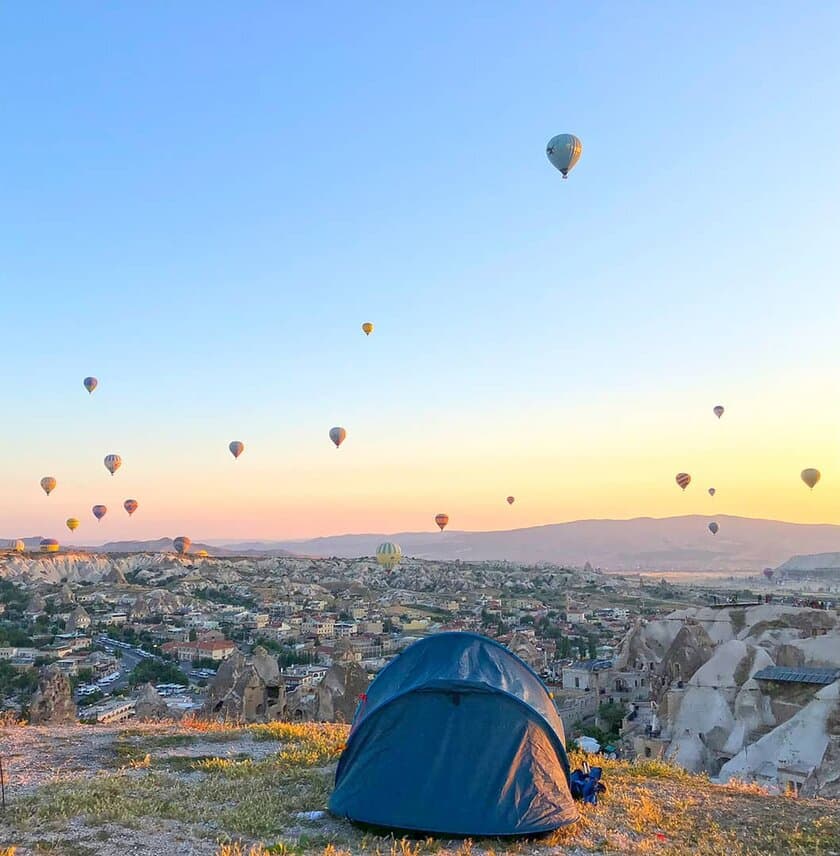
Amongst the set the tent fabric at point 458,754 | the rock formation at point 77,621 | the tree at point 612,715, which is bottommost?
the rock formation at point 77,621

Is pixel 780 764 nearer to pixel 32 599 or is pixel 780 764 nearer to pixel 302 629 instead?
pixel 302 629

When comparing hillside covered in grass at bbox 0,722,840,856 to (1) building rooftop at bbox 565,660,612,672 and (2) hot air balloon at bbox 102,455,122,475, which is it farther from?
(2) hot air balloon at bbox 102,455,122,475

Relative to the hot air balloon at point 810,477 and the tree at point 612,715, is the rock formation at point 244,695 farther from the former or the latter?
the hot air balloon at point 810,477

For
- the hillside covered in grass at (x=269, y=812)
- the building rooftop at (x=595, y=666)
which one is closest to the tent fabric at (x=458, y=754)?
the hillside covered in grass at (x=269, y=812)

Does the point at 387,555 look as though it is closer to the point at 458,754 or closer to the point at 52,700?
the point at 52,700

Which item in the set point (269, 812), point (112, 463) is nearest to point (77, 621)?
point (112, 463)

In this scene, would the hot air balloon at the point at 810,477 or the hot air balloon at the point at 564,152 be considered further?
the hot air balloon at the point at 810,477

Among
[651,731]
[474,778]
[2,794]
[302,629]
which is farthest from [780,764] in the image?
[302,629]
